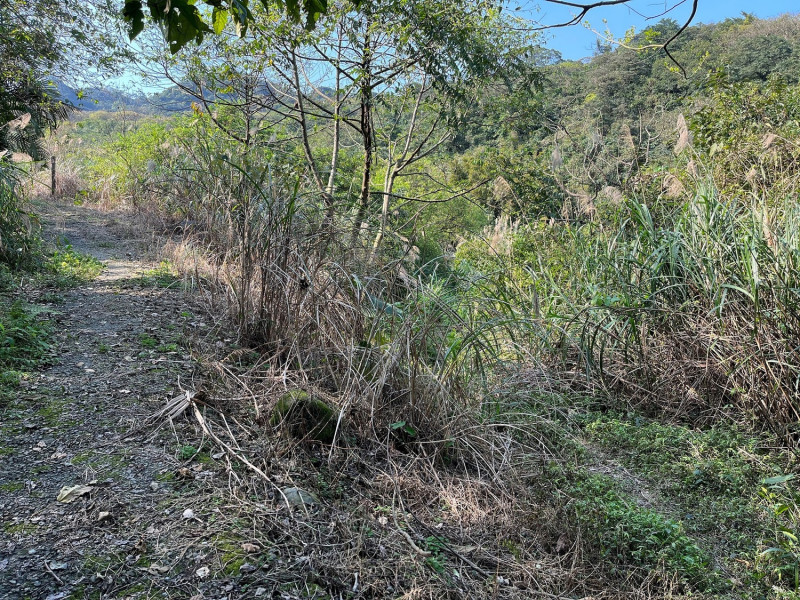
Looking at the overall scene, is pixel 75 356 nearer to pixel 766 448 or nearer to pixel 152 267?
pixel 152 267

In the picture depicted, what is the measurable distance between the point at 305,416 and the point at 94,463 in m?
0.90

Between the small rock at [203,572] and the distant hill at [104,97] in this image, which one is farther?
the distant hill at [104,97]

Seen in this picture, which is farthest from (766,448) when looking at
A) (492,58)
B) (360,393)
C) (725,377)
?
(492,58)

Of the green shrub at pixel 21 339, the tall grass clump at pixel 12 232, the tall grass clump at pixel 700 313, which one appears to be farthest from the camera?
the tall grass clump at pixel 12 232

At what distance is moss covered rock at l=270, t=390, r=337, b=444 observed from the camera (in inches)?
100

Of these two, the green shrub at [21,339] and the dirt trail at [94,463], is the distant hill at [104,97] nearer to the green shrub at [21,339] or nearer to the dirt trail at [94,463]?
the green shrub at [21,339]

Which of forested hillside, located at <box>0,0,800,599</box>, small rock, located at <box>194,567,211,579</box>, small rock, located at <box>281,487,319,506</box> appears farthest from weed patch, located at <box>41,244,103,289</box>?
small rock, located at <box>194,567,211,579</box>

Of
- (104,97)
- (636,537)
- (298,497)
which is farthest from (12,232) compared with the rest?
(104,97)

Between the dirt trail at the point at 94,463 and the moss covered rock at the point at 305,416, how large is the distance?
49cm

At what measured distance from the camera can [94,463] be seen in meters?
2.19

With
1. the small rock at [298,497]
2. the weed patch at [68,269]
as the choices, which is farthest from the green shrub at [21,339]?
the small rock at [298,497]

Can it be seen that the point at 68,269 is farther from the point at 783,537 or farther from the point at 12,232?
the point at 783,537

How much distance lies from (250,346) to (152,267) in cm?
268

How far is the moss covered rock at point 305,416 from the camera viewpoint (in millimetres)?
2541
